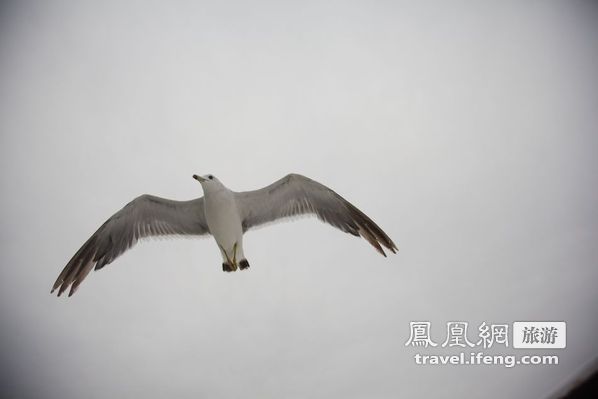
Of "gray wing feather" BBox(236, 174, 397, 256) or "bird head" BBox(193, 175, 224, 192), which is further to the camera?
"gray wing feather" BBox(236, 174, 397, 256)

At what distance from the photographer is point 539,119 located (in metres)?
4.14

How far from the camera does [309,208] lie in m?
3.81

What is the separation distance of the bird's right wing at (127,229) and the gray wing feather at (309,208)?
1.13 ft

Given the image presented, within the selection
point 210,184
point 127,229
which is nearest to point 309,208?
point 210,184

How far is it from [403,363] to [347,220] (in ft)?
3.49

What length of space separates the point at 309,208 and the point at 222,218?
0.58 metres

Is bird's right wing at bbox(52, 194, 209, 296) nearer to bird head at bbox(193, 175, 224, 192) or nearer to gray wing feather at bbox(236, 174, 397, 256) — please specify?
bird head at bbox(193, 175, 224, 192)

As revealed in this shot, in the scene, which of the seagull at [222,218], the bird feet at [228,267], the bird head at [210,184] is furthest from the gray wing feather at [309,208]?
the bird feet at [228,267]

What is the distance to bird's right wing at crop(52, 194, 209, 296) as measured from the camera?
366 cm

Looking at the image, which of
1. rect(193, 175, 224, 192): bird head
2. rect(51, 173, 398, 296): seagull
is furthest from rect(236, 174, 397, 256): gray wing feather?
rect(193, 175, 224, 192): bird head

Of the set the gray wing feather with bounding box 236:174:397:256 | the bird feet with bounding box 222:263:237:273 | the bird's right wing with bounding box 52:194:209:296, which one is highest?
the gray wing feather with bounding box 236:174:397:256

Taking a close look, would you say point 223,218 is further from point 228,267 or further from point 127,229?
point 127,229

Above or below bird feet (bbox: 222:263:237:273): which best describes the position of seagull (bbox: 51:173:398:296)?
above

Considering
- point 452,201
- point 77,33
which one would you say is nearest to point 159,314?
point 77,33
